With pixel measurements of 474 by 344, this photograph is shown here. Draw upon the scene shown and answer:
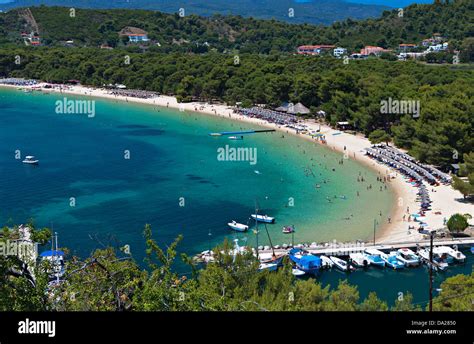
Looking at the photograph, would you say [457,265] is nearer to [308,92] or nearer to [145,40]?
[308,92]

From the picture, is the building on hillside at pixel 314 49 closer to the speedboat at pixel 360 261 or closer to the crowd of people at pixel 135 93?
the crowd of people at pixel 135 93

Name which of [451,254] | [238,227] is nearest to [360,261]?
[451,254]

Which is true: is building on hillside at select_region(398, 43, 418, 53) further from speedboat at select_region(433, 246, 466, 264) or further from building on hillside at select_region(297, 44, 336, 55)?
speedboat at select_region(433, 246, 466, 264)

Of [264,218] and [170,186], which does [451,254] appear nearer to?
[264,218]

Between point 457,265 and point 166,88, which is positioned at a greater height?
point 166,88

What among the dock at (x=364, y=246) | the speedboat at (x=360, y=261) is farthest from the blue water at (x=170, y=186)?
the speedboat at (x=360, y=261)

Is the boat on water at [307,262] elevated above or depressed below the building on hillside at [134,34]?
below
